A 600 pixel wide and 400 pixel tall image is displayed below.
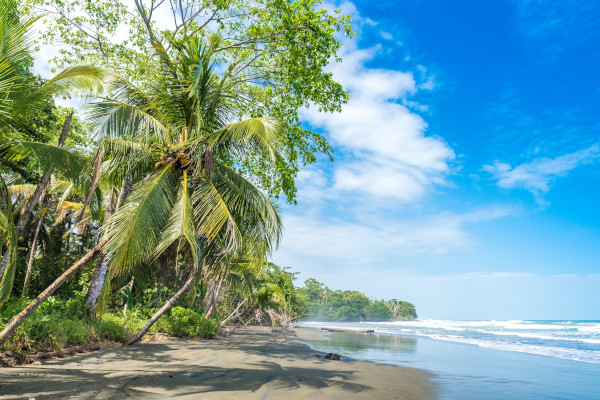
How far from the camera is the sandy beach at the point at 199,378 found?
203 inches

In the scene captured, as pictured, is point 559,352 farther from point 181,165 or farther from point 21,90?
point 21,90

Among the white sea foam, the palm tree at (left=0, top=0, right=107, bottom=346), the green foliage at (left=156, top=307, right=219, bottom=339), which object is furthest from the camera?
the white sea foam

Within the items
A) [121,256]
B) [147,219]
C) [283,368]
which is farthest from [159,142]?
[283,368]

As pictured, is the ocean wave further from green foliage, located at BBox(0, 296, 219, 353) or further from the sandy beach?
green foliage, located at BBox(0, 296, 219, 353)

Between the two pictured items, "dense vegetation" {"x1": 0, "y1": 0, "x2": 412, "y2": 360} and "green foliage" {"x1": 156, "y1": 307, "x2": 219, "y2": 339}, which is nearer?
"dense vegetation" {"x1": 0, "y1": 0, "x2": 412, "y2": 360}

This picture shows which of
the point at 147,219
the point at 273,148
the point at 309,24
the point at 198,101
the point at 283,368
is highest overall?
the point at 309,24

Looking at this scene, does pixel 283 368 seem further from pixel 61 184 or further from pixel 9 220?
pixel 61 184

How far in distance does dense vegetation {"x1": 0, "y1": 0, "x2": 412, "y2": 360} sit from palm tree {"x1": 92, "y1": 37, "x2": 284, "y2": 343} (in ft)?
0.09


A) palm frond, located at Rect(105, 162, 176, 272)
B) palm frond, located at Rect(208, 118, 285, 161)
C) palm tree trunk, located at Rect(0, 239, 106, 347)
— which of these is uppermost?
palm frond, located at Rect(208, 118, 285, 161)

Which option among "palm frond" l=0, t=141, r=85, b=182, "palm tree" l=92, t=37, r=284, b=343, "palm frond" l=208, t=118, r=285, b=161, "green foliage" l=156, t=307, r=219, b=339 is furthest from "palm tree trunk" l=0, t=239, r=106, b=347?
"green foliage" l=156, t=307, r=219, b=339

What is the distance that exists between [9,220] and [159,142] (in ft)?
9.90

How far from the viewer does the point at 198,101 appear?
7.55 metres

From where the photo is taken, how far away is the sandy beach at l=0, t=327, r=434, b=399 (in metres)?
5.16

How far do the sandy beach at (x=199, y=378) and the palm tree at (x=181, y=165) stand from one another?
1731 mm
